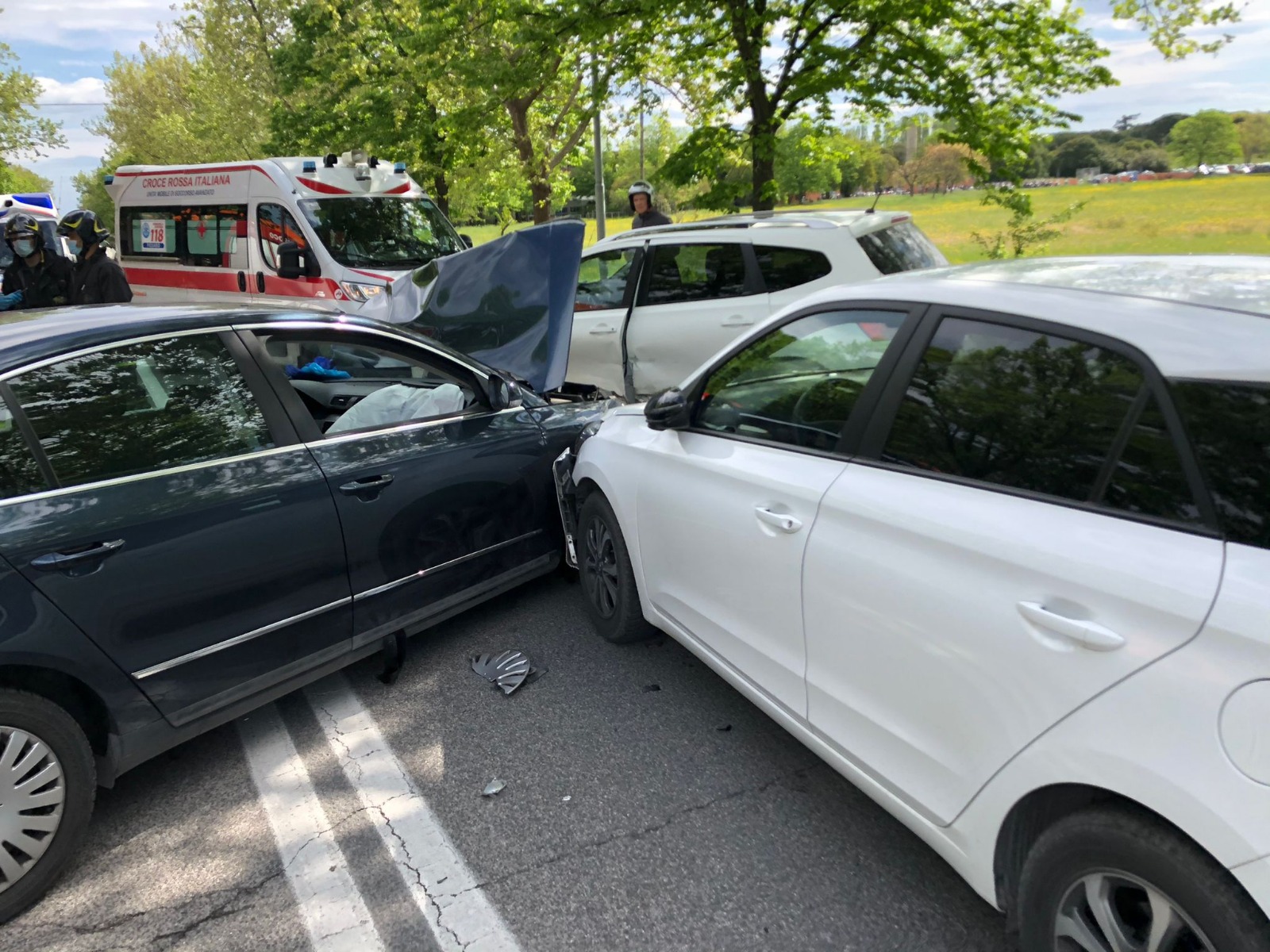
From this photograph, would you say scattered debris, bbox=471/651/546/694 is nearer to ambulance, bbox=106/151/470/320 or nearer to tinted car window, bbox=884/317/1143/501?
tinted car window, bbox=884/317/1143/501

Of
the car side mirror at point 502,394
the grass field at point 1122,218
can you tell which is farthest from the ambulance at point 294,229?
the car side mirror at point 502,394

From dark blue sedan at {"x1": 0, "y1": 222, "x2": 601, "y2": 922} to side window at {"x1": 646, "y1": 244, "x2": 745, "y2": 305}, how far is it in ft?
9.30

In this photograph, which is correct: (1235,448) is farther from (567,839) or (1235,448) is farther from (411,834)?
(411,834)

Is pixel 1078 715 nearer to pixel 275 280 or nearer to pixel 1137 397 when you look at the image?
pixel 1137 397

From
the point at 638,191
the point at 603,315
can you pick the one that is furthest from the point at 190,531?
the point at 638,191

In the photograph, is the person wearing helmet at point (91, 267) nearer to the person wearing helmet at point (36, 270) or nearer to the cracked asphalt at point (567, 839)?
the person wearing helmet at point (36, 270)

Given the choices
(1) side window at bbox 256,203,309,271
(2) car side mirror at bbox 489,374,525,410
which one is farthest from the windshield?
(2) car side mirror at bbox 489,374,525,410

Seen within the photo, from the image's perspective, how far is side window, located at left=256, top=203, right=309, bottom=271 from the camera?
30.2ft

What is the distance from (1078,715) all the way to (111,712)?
8.87ft

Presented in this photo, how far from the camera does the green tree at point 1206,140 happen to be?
1441 cm

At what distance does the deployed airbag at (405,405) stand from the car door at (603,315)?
9.44 feet

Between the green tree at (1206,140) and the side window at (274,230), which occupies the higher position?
the green tree at (1206,140)

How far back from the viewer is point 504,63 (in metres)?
10.6

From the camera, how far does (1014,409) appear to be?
6.54ft
